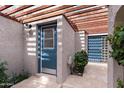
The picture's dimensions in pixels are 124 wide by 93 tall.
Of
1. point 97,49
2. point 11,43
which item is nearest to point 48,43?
point 11,43

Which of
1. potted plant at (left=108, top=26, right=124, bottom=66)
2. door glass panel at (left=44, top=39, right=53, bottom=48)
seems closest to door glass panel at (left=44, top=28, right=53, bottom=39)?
door glass panel at (left=44, top=39, right=53, bottom=48)

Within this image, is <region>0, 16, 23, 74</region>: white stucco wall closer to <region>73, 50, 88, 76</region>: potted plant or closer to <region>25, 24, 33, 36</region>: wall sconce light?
<region>25, 24, 33, 36</region>: wall sconce light

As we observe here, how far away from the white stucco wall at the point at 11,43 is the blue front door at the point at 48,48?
96 cm

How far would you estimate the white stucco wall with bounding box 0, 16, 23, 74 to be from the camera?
4730 millimetres

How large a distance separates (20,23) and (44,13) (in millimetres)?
1691

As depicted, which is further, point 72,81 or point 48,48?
point 48,48

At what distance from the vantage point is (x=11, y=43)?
5020 millimetres

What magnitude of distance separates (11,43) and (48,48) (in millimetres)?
1443

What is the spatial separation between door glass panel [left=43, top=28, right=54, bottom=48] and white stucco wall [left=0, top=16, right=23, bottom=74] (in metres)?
1.06

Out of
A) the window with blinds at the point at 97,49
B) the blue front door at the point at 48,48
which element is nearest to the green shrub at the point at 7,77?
the blue front door at the point at 48,48

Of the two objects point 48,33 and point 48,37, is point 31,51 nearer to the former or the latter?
point 48,37

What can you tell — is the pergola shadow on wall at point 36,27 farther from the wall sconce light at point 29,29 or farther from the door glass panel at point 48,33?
the door glass panel at point 48,33
